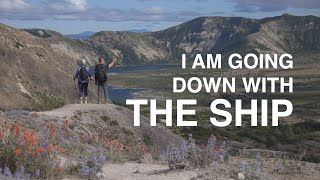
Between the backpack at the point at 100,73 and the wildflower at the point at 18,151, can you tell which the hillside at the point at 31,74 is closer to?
the backpack at the point at 100,73

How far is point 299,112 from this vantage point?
15138 cm

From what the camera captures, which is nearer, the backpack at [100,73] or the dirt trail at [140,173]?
the dirt trail at [140,173]

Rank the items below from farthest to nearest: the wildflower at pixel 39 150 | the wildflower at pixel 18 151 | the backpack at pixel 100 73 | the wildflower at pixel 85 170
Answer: the backpack at pixel 100 73
the wildflower at pixel 85 170
the wildflower at pixel 39 150
the wildflower at pixel 18 151

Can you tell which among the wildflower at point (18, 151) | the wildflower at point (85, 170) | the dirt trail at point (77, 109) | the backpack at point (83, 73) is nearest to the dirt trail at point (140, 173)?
the wildflower at point (85, 170)

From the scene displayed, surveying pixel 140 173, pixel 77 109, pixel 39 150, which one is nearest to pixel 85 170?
pixel 39 150

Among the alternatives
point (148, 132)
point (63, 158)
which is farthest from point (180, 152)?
point (148, 132)

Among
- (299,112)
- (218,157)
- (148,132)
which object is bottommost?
(299,112)

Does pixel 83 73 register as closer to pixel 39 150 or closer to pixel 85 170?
pixel 85 170

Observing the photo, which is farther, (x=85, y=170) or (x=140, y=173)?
(x=140, y=173)

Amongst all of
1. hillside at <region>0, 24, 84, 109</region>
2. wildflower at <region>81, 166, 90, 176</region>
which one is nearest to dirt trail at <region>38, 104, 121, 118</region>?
hillside at <region>0, 24, 84, 109</region>

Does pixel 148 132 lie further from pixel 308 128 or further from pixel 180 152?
pixel 308 128

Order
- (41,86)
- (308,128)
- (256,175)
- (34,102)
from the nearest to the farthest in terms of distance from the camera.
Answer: (256,175), (34,102), (41,86), (308,128)

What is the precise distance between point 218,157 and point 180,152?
873 mm

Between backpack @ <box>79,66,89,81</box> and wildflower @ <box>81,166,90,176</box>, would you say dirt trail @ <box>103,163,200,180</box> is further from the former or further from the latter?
backpack @ <box>79,66,89,81</box>
